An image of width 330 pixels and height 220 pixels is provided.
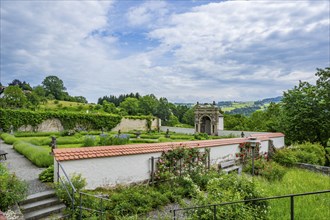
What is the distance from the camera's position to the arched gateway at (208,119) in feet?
110

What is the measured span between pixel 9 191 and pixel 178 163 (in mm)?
5594

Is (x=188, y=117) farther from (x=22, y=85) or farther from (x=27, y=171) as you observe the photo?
(x=27, y=171)

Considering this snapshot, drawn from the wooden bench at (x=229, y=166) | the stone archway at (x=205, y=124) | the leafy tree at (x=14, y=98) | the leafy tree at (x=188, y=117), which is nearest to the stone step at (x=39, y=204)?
the wooden bench at (x=229, y=166)

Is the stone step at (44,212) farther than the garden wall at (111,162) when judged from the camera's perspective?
No

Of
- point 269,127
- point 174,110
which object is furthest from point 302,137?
point 174,110

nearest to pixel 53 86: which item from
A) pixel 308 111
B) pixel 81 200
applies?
pixel 308 111

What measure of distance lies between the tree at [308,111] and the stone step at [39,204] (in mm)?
17823

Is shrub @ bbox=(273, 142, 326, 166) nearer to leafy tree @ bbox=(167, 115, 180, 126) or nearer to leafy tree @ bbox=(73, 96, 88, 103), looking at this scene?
leafy tree @ bbox=(167, 115, 180, 126)

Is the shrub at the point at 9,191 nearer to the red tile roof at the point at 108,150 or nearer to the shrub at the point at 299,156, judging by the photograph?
the red tile roof at the point at 108,150

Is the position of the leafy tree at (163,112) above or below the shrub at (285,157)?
above

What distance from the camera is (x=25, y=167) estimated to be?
398 inches

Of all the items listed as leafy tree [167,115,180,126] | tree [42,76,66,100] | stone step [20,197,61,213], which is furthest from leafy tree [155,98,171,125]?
stone step [20,197,61,213]

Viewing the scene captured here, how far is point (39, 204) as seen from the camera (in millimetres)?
5879

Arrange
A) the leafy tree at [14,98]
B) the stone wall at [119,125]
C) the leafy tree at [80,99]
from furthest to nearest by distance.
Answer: the leafy tree at [80,99]
the leafy tree at [14,98]
the stone wall at [119,125]
